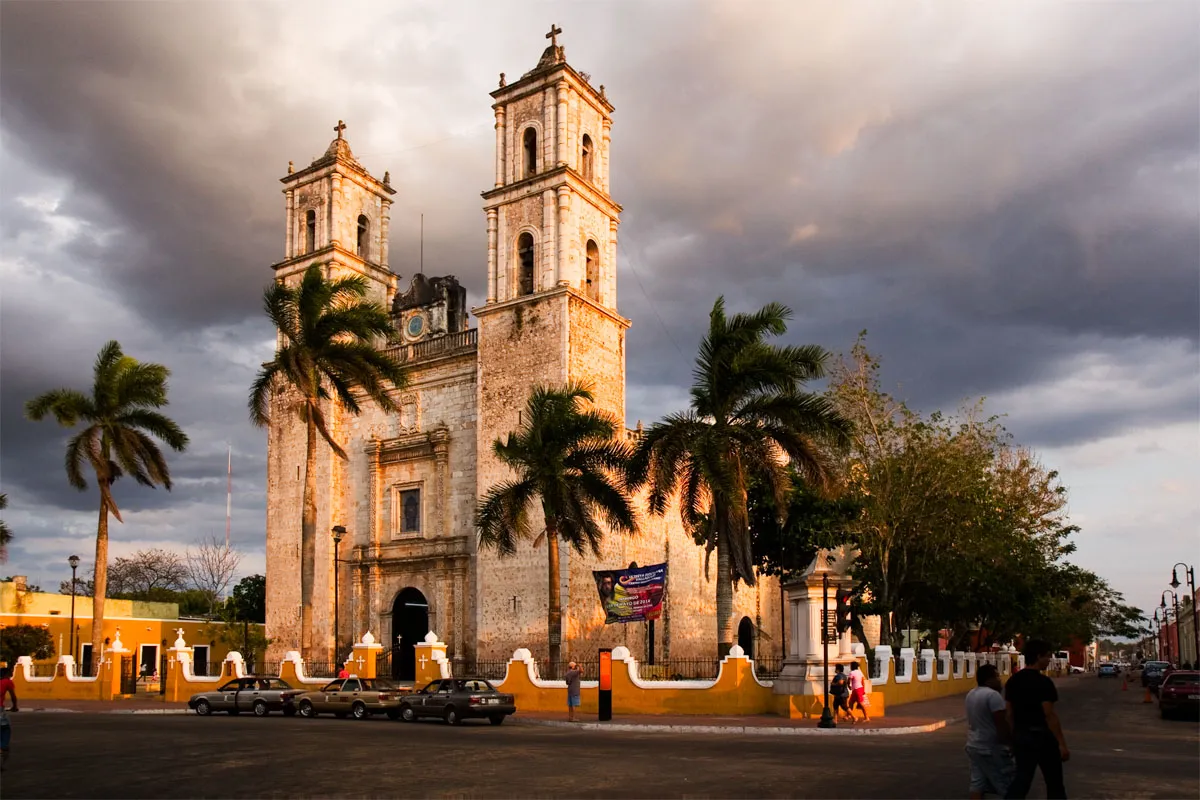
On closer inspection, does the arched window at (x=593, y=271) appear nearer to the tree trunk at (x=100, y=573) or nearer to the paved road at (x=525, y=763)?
the tree trunk at (x=100, y=573)

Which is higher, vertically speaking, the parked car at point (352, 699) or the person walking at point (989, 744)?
the person walking at point (989, 744)

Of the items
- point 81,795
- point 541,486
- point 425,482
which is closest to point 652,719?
point 541,486

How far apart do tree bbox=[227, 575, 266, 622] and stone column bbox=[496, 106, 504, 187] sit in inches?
1497

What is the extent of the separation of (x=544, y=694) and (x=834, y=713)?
751cm

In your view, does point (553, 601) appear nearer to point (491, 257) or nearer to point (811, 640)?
point (811, 640)

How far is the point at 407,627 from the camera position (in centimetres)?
3775

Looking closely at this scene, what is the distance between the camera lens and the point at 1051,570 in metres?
43.5

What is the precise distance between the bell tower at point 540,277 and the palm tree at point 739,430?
8.98 meters

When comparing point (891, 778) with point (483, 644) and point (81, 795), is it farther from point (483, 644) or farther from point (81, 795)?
point (483, 644)

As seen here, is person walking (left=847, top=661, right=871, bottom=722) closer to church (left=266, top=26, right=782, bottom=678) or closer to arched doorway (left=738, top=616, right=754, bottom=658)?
church (left=266, top=26, right=782, bottom=678)

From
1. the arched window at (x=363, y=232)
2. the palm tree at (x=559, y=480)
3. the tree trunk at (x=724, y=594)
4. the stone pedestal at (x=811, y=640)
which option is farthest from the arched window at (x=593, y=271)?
the stone pedestal at (x=811, y=640)

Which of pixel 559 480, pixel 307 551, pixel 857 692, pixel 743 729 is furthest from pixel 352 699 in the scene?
pixel 857 692

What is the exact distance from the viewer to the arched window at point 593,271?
36844mm

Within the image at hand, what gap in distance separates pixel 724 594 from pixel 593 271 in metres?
15.2
